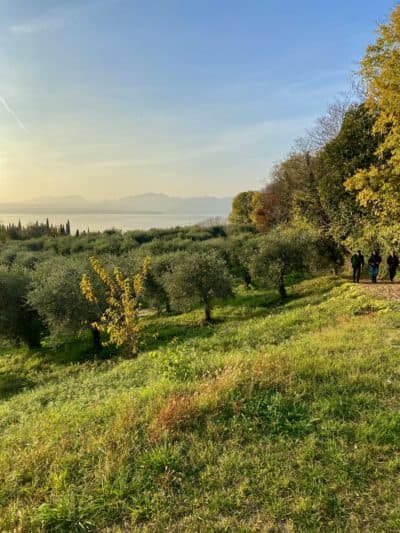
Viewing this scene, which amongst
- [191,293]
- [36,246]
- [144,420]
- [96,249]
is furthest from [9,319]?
[36,246]

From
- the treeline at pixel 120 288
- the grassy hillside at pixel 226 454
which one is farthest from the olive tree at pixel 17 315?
the grassy hillside at pixel 226 454

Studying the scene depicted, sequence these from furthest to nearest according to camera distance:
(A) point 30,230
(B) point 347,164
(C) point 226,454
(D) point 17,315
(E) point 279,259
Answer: (A) point 30,230 → (E) point 279,259 → (B) point 347,164 → (D) point 17,315 → (C) point 226,454

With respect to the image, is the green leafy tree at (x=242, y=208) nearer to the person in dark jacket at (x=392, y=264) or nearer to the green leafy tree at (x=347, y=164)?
the green leafy tree at (x=347, y=164)

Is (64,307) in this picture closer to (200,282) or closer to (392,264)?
(200,282)

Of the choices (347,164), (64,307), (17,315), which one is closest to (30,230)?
(17,315)

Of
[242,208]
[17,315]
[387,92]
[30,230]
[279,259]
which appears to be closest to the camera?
[387,92]

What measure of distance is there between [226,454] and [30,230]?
10991 cm

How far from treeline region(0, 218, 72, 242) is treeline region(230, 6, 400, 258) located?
70120mm

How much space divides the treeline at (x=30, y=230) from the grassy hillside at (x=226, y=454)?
284 feet

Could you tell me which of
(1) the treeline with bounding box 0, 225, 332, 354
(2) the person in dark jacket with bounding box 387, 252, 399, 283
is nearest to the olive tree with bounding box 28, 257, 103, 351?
(1) the treeline with bounding box 0, 225, 332, 354

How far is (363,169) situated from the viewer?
22.2 metres

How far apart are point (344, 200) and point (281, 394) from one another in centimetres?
2424

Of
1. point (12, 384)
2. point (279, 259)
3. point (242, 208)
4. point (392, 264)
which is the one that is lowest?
point (12, 384)

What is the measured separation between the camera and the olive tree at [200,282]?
22969 mm
